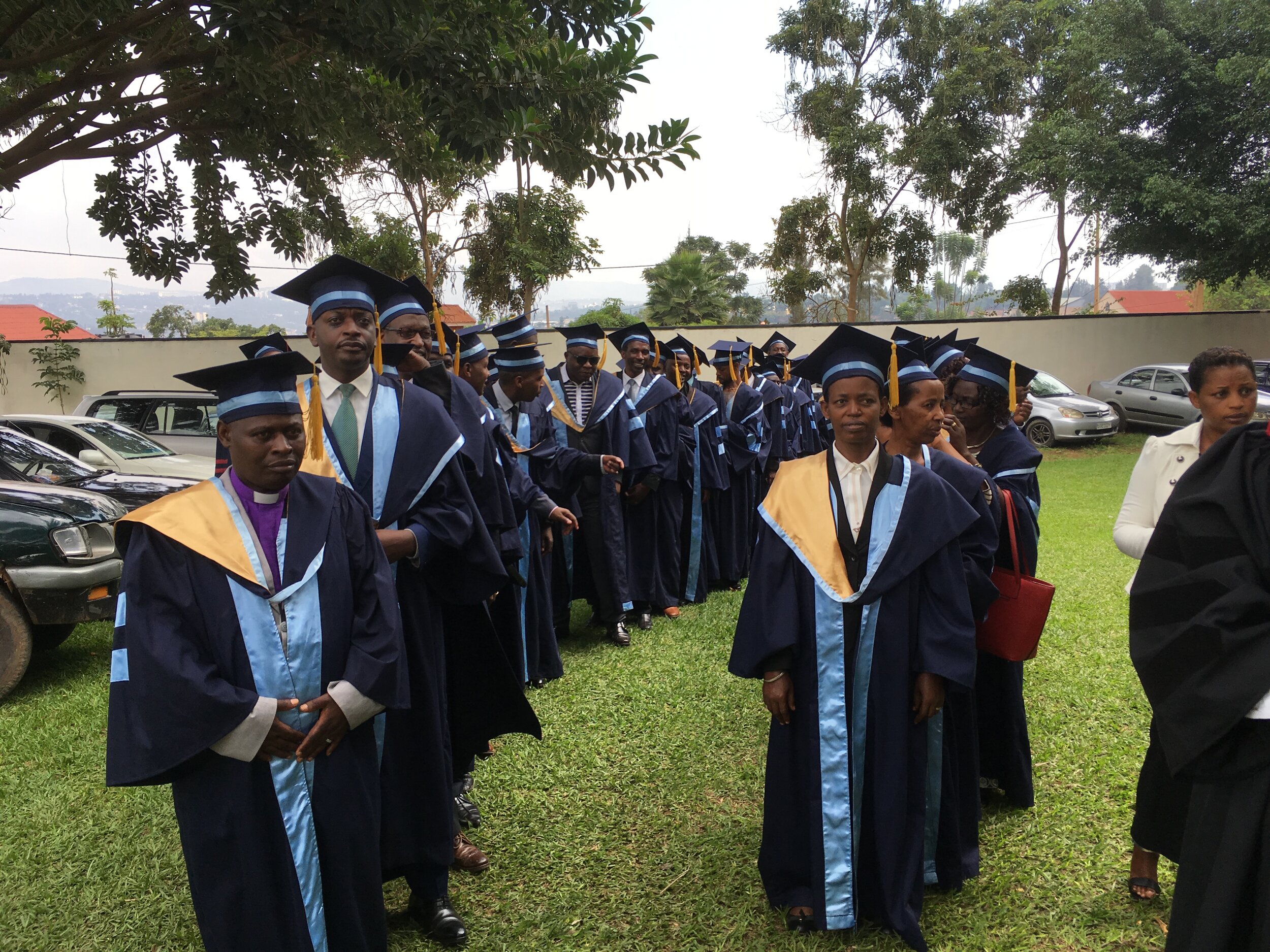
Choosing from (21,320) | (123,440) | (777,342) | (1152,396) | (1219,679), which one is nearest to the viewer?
(1219,679)

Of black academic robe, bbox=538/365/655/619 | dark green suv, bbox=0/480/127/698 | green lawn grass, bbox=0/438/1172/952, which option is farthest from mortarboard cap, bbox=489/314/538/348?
dark green suv, bbox=0/480/127/698

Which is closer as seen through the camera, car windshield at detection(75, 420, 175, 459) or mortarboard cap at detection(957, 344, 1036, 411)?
mortarboard cap at detection(957, 344, 1036, 411)

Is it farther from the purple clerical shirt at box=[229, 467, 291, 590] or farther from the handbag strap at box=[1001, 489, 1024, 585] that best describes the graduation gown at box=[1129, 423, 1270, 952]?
the purple clerical shirt at box=[229, 467, 291, 590]

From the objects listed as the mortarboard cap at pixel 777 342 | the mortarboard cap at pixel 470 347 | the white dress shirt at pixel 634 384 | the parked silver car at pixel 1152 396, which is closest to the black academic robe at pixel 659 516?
the white dress shirt at pixel 634 384

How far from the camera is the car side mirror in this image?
8.16 metres

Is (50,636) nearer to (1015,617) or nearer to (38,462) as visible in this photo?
(38,462)

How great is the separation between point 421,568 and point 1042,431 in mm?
17751

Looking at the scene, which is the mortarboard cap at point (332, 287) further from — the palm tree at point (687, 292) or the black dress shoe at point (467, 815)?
the palm tree at point (687, 292)

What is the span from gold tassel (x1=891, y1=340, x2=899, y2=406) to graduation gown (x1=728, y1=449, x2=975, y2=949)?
0.25 metres

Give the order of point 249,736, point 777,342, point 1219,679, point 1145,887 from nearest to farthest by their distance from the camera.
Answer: point 1219,679 → point 249,736 → point 1145,887 → point 777,342

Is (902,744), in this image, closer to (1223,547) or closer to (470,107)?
(1223,547)

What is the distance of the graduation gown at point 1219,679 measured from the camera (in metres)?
1.85

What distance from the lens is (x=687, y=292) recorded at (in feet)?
95.1

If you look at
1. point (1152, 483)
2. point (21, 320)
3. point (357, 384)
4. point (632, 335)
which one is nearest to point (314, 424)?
point (357, 384)
